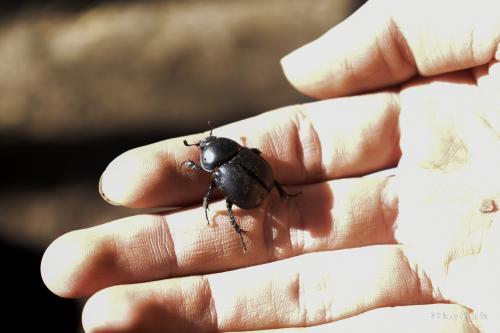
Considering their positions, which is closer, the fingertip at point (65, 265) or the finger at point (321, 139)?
the fingertip at point (65, 265)

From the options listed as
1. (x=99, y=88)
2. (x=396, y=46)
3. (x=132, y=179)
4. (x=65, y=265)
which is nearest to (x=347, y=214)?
(x=396, y=46)

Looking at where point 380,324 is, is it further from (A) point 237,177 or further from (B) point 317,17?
(B) point 317,17

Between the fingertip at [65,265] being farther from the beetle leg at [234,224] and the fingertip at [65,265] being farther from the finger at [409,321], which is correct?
the finger at [409,321]

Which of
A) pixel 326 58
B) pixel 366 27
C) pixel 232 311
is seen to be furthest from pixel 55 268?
pixel 366 27

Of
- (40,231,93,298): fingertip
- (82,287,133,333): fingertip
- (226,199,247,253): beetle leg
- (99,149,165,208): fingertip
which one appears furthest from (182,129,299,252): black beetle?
(40,231,93,298): fingertip

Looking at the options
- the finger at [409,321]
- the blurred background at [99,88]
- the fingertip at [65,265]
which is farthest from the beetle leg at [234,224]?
the blurred background at [99,88]

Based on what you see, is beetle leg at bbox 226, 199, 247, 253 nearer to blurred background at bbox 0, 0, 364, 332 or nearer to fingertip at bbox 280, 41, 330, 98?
fingertip at bbox 280, 41, 330, 98
